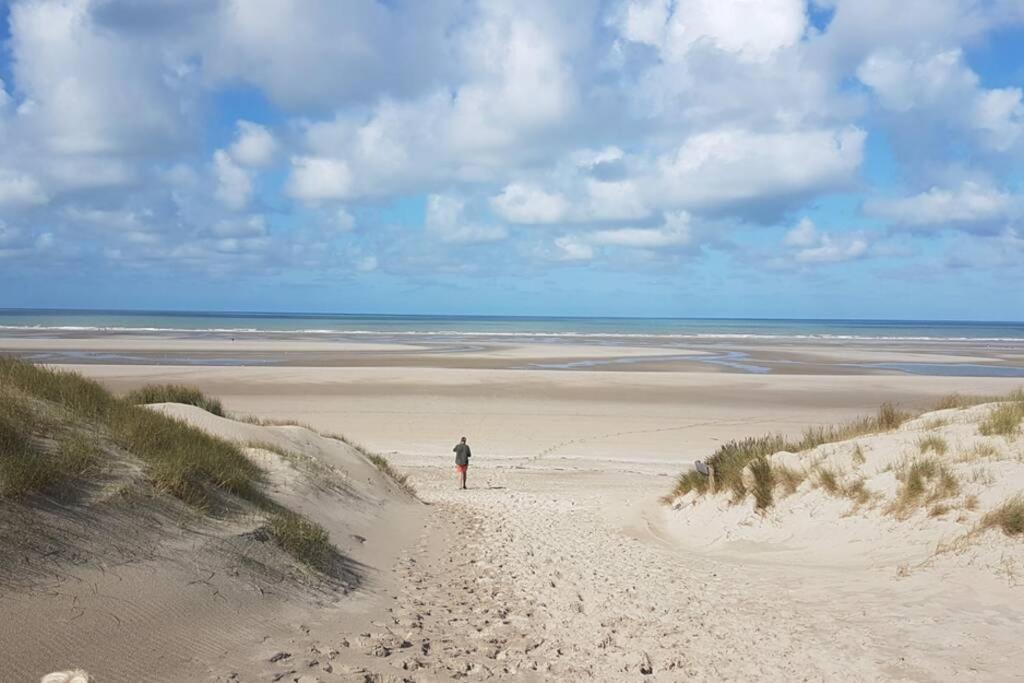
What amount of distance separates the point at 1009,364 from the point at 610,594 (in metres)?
57.7

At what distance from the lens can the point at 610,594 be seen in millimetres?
7734

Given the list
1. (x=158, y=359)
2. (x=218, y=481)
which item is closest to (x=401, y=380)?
(x=158, y=359)

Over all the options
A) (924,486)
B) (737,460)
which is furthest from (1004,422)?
(737,460)

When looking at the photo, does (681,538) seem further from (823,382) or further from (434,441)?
(823,382)

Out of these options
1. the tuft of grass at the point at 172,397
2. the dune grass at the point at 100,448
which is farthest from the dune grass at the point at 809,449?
the tuft of grass at the point at 172,397

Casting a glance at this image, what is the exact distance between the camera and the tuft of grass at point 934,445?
10211mm

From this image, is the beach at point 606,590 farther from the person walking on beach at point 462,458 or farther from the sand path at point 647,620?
the person walking on beach at point 462,458

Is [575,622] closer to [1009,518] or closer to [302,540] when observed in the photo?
[302,540]

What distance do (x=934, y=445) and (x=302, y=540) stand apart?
8.50 metres

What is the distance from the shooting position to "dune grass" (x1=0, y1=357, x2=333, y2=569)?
5789 mm

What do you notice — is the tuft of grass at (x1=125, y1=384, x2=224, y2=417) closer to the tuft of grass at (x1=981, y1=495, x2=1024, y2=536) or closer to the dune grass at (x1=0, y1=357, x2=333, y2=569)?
the dune grass at (x1=0, y1=357, x2=333, y2=569)

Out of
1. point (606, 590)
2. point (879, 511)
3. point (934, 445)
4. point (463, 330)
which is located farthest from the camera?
point (463, 330)

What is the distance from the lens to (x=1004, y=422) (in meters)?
10.5

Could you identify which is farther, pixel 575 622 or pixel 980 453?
pixel 980 453
